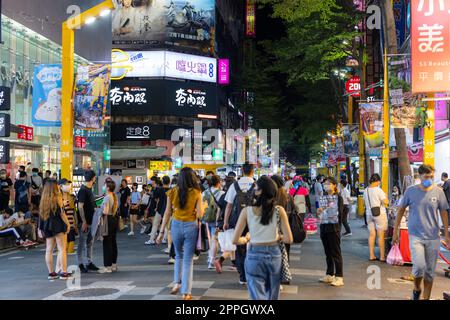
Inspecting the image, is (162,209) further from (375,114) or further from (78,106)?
(375,114)

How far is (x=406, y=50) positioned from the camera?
2352 centimetres

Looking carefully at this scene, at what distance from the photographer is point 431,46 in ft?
35.0

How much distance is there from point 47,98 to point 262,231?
412 inches

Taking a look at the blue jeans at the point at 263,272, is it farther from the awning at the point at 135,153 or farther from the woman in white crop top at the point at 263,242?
the awning at the point at 135,153

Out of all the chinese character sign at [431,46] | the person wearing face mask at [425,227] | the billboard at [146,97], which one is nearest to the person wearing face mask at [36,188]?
the chinese character sign at [431,46]

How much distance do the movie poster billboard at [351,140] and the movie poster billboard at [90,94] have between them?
14184 millimetres

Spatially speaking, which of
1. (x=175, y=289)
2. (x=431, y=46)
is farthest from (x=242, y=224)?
(x=431, y=46)

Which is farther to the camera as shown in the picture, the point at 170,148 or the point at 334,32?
the point at 170,148

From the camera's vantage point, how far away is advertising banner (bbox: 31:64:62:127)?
14.2m

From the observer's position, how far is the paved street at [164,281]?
8.37 m

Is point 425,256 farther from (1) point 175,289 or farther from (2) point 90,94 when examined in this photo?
(2) point 90,94

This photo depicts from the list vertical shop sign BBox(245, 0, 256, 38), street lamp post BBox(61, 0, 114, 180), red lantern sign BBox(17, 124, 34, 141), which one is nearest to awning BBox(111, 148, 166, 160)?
red lantern sign BBox(17, 124, 34, 141)
